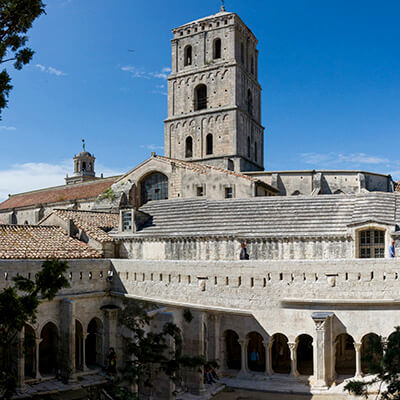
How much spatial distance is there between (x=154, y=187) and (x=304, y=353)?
16472mm

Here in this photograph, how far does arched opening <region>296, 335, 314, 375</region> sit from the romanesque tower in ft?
72.0

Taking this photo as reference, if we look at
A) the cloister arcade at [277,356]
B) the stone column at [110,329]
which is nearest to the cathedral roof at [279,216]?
the cloister arcade at [277,356]

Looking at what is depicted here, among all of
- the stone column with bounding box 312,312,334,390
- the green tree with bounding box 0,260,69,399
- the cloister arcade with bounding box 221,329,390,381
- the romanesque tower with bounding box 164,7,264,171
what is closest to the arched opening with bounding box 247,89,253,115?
the romanesque tower with bounding box 164,7,264,171

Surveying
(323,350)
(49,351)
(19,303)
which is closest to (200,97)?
(49,351)

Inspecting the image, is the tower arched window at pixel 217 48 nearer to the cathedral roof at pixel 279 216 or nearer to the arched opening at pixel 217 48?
the arched opening at pixel 217 48

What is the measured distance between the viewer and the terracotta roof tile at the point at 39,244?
2100 cm

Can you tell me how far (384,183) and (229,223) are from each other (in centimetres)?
1845

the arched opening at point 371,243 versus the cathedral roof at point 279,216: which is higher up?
the cathedral roof at point 279,216

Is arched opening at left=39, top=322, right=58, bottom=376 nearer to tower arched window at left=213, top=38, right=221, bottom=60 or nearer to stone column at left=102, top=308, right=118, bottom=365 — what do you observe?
stone column at left=102, top=308, right=118, bottom=365

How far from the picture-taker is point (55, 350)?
20969 millimetres

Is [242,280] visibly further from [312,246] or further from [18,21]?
[18,21]

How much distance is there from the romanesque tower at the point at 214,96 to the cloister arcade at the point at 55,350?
21620 mm

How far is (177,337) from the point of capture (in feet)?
49.8

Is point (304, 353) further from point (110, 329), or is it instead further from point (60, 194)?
point (60, 194)
